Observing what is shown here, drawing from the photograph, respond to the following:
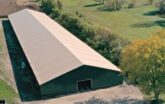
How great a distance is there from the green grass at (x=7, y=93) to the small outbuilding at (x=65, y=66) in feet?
11.5

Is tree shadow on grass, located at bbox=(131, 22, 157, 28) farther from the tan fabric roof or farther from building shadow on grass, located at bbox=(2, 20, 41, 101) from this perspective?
building shadow on grass, located at bbox=(2, 20, 41, 101)

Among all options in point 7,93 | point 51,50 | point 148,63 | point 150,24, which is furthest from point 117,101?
point 150,24

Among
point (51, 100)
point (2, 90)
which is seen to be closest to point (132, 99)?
point (51, 100)

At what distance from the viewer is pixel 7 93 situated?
4578 cm

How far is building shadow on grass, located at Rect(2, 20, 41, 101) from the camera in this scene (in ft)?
154

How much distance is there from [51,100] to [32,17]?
33.1 meters

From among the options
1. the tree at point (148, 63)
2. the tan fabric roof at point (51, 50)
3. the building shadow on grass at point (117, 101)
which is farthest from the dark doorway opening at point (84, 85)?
the tree at point (148, 63)

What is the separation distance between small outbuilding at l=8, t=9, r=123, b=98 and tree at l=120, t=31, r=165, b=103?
6.34 m

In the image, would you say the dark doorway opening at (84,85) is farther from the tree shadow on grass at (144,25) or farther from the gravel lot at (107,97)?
the tree shadow on grass at (144,25)

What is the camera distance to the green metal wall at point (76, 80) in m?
45.1

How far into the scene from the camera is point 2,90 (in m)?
46.6

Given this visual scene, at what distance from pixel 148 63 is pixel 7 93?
57.5 feet

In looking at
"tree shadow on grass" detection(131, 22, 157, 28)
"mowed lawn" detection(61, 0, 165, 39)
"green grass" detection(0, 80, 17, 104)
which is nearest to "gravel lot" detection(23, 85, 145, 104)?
"green grass" detection(0, 80, 17, 104)

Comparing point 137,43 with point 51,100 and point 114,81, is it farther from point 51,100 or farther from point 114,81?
point 51,100
